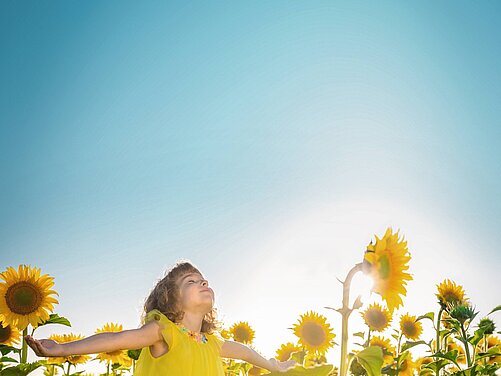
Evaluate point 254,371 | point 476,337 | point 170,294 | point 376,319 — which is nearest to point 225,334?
point 254,371

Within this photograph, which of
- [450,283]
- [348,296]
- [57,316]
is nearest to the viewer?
[348,296]

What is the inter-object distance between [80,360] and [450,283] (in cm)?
541

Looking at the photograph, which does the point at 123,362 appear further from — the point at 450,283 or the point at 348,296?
the point at 348,296

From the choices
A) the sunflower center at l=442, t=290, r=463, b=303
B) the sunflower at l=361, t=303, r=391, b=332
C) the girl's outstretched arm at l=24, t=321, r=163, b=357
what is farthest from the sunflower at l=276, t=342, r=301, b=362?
the girl's outstretched arm at l=24, t=321, r=163, b=357

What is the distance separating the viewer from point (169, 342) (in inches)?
152

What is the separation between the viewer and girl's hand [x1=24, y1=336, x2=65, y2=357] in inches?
114

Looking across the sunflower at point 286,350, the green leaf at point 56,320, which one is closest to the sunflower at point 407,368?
the sunflower at point 286,350

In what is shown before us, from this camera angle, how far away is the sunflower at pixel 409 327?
9.62 m

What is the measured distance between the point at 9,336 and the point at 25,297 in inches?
43.3

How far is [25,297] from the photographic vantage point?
5.81m

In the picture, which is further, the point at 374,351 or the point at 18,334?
the point at 18,334

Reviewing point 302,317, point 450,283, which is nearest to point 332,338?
point 302,317

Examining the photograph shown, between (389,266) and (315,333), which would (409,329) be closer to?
(315,333)

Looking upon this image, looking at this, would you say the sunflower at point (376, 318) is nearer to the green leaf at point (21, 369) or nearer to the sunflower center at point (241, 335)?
the sunflower center at point (241, 335)
